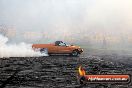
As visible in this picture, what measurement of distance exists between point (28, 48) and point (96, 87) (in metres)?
20.5

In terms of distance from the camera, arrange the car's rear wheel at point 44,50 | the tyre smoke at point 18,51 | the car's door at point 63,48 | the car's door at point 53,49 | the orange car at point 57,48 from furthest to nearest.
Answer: the car's door at point 63,48
the car's door at point 53,49
the car's rear wheel at point 44,50
the orange car at point 57,48
the tyre smoke at point 18,51

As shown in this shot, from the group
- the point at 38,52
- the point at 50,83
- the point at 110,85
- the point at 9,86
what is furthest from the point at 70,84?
the point at 38,52

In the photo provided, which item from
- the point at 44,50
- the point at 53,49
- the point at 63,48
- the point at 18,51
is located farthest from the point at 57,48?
the point at 18,51

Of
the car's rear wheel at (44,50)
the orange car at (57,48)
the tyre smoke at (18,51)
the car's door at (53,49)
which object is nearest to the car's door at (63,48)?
the orange car at (57,48)

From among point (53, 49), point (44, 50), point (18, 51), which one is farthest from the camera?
point (53, 49)

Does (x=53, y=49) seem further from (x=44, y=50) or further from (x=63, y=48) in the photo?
(x=63, y=48)

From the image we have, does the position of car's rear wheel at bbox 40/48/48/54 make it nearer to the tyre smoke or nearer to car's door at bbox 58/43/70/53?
the tyre smoke

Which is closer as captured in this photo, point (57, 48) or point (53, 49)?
point (53, 49)

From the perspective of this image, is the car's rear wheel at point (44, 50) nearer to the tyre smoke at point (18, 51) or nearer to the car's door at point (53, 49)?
the tyre smoke at point (18, 51)

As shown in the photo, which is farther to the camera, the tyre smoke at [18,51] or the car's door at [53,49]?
the car's door at [53,49]

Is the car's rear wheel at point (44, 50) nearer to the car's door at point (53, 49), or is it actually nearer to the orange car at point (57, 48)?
the orange car at point (57, 48)

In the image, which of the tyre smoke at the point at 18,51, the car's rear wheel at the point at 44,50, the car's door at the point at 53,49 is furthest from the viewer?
the car's door at the point at 53,49

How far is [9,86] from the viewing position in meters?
16.0

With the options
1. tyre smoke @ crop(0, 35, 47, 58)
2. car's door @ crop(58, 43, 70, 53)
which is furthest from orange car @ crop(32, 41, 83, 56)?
tyre smoke @ crop(0, 35, 47, 58)
